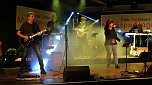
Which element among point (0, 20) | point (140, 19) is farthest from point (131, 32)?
point (0, 20)

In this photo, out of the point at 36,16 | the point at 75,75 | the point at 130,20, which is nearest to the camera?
the point at 75,75

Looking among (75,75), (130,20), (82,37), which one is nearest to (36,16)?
(82,37)

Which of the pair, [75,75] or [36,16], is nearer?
[75,75]

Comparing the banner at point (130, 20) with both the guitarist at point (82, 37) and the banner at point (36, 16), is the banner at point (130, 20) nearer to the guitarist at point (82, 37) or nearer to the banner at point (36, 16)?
the guitarist at point (82, 37)

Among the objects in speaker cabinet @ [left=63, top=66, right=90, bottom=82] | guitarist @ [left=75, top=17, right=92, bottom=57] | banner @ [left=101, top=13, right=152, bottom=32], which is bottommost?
speaker cabinet @ [left=63, top=66, right=90, bottom=82]

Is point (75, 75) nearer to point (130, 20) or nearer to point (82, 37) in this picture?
point (82, 37)

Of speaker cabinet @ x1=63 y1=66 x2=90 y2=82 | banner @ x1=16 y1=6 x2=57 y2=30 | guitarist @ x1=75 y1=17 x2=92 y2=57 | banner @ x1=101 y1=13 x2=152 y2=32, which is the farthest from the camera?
banner @ x1=101 y1=13 x2=152 y2=32

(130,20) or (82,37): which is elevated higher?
(130,20)

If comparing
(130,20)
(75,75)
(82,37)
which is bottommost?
(75,75)

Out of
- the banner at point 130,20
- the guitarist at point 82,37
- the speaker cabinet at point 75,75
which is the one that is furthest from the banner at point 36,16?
the speaker cabinet at point 75,75

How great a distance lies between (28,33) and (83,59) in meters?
4.86

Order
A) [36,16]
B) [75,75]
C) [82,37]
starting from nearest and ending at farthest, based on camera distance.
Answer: [75,75], [36,16], [82,37]

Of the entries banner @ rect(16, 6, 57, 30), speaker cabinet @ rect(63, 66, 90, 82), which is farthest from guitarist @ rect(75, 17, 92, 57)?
speaker cabinet @ rect(63, 66, 90, 82)

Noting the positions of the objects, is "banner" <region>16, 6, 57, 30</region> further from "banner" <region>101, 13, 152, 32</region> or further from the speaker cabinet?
the speaker cabinet
